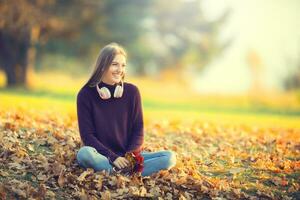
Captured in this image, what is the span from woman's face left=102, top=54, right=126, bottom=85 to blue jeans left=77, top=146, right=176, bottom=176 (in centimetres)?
87

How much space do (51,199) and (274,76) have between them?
21.1 metres

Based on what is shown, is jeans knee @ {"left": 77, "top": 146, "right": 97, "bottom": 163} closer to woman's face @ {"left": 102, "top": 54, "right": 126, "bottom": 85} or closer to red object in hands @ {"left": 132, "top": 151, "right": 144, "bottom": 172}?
red object in hands @ {"left": 132, "top": 151, "right": 144, "bottom": 172}

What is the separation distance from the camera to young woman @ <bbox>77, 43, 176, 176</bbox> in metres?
5.85

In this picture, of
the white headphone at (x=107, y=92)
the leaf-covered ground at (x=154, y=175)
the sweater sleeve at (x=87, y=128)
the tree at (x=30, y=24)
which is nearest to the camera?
the leaf-covered ground at (x=154, y=175)

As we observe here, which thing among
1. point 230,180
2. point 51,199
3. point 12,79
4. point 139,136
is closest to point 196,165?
point 230,180

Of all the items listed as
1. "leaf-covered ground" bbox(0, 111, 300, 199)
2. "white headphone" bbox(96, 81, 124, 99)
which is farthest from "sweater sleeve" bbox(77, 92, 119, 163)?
"leaf-covered ground" bbox(0, 111, 300, 199)

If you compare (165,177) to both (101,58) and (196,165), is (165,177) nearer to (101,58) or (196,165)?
(196,165)

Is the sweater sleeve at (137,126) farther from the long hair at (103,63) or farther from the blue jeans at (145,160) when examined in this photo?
the long hair at (103,63)

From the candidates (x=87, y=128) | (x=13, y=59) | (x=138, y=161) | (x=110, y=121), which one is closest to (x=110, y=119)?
(x=110, y=121)

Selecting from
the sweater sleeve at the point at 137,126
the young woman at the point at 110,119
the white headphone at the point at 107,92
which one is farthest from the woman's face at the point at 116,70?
the sweater sleeve at the point at 137,126

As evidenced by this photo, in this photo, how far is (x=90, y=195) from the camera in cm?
561

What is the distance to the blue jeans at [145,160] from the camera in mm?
5777

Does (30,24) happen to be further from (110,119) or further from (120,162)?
(120,162)

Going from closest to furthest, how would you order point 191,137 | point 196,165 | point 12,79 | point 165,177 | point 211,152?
point 165,177 < point 196,165 < point 211,152 < point 191,137 < point 12,79
